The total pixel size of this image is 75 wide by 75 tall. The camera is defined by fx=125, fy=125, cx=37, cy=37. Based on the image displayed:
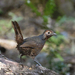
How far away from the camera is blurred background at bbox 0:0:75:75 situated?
15.2 feet

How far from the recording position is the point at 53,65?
4336 millimetres

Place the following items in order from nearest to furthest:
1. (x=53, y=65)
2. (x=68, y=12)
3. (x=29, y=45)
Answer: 1. (x=29, y=45)
2. (x=53, y=65)
3. (x=68, y=12)

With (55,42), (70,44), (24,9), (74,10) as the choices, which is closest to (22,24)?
(24,9)

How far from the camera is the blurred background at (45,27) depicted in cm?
464

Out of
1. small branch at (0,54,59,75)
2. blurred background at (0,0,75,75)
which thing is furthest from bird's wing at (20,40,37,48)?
blurred background at (0,0,75,75)

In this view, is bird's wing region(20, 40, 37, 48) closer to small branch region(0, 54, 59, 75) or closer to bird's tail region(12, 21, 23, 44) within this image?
bird's tail region(12, 21, 23, 44)

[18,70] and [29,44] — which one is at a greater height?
[29,44]

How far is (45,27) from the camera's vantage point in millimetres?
4688

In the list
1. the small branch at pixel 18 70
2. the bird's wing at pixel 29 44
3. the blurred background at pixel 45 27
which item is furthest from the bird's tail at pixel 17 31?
the blurred background at pixel 45 27

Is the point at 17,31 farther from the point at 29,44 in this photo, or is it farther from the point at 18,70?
the point at 18,70

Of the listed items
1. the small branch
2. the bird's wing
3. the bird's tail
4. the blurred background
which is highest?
the blurred background

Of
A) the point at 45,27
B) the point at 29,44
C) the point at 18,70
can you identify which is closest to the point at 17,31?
the point at 29,44

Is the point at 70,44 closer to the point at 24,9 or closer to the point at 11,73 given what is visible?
the point at 24,9

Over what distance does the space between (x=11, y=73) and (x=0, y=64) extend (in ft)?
0.99
